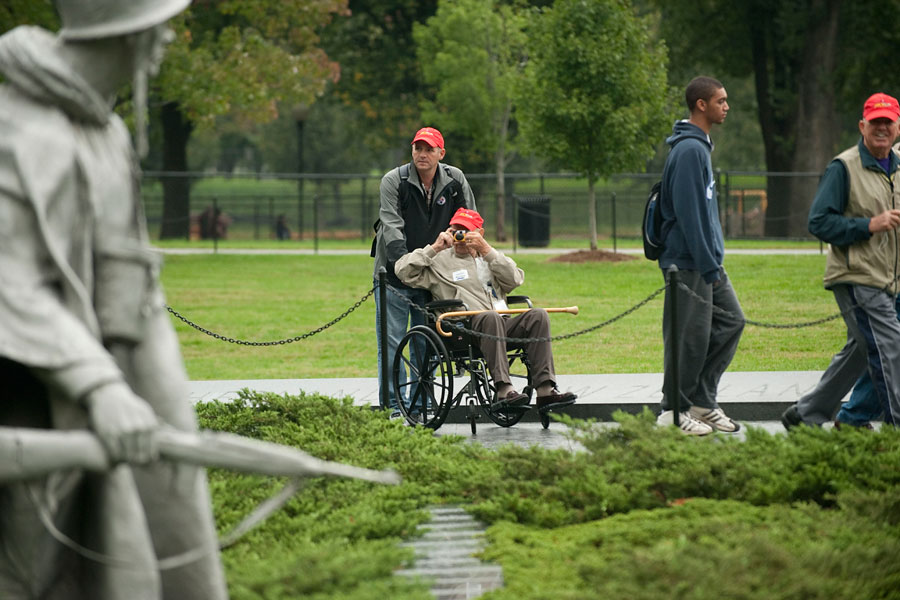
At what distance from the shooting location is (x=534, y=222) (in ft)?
101

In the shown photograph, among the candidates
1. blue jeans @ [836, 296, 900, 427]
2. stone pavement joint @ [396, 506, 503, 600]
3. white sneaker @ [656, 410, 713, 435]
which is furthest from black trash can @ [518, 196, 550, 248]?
stone pavement joint @ [396, 506, 503, 600]

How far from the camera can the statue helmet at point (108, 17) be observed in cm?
356

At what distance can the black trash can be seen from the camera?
101 feet

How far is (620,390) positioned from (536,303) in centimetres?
801

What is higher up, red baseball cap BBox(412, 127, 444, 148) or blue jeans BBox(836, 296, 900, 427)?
red baseball cap BBox(412, 127, 444, 148)

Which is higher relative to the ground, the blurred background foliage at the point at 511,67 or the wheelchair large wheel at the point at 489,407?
the blurred background foliage at the point at 511,67

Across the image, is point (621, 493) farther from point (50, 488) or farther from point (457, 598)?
point (50, 488)

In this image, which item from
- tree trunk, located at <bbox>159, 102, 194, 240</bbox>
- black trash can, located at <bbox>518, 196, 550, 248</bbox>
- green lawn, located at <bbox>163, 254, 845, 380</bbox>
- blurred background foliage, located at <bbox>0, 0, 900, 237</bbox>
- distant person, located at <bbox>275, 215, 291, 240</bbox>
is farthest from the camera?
distant person, located at <bbox>275, 215, 291, 240</bbox>

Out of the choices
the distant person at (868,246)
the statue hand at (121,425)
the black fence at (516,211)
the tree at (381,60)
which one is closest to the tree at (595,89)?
the black fence at (516,211)

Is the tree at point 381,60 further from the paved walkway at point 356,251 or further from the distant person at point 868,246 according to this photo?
the distant person at point 868,246

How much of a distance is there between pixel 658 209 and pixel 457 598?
428 centimetres

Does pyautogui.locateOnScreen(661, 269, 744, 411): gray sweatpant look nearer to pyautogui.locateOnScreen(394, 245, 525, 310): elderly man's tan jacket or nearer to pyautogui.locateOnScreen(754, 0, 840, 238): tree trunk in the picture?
pyautogui.locateOnScreen(394, 245, 525, 310): elderly man's tan jacket

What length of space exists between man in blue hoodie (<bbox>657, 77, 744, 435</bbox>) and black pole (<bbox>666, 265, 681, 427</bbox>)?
1 cm

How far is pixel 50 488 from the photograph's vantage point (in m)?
3.63
